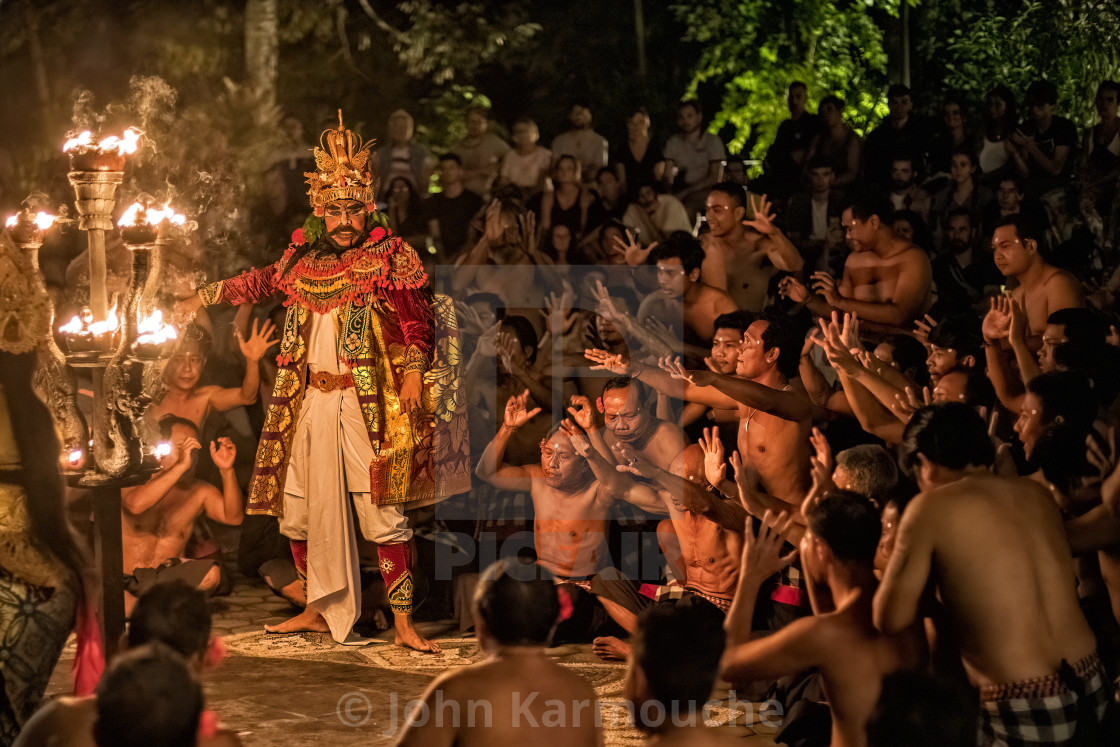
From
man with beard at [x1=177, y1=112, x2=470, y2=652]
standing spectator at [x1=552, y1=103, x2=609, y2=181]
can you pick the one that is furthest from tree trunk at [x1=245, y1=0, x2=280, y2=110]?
man with beard at [x1=177, y1=112, x2=470, y2=652]

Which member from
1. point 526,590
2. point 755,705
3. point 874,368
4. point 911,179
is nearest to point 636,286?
point 911,179

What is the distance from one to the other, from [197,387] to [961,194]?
5260mm

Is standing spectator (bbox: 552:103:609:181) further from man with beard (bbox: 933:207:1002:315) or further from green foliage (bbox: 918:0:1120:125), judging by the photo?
green foliage (bbox: 918:0:1120:125)

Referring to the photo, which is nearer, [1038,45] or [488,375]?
[488,375]

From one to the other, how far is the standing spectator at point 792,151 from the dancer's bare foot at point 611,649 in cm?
419

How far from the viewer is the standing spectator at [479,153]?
9.99m

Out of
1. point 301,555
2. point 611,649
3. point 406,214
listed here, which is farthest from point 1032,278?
point 406,214

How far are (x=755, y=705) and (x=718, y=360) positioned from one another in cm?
169

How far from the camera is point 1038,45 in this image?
11.3 m

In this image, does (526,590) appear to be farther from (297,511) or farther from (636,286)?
(636,286)

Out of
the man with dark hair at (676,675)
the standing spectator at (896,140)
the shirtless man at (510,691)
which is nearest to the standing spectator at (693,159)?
the standing spectator at (896,140)

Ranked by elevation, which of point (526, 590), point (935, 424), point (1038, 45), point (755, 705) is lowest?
point (755, 705)

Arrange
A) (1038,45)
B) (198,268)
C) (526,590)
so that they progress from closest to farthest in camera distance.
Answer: (526,590) → (198,268) → (1038,45)

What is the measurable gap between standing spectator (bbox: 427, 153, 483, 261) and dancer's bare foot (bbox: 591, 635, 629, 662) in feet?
13.5
